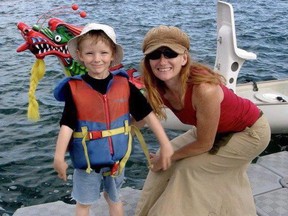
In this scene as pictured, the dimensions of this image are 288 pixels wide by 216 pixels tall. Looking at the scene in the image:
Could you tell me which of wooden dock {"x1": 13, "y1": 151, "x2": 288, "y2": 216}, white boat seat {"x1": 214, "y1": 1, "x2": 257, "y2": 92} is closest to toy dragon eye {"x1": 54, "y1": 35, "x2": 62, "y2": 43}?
white boat seat {"x1": 214, "y1": 1, "x2": 257, "y2": 92}

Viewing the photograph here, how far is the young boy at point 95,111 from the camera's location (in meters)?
2.56

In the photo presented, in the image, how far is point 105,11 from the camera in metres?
15.7

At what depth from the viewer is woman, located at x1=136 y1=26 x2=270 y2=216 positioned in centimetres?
Answer: 270

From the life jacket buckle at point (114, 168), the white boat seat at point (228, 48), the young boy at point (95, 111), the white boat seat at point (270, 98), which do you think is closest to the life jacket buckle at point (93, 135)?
the young boy at point (95, 111)

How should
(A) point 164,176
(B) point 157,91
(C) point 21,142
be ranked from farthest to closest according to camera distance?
(C) point 21,142, (A) point 164,176, (B) point 157,91

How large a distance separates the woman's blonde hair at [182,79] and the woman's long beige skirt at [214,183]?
16.0 inches

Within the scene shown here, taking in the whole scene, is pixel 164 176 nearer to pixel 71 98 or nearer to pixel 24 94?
pixel 71 98

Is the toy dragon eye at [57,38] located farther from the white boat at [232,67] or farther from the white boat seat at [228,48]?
the white boat seat at [228,48]

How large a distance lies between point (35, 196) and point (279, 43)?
8.83 metres

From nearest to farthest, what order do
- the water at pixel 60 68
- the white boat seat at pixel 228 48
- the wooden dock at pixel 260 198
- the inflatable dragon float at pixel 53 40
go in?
the wooden dock at pixel 260 198, the water at pixel 60 68, the inflatable dragon float at pixel 53 40, the white boat seat at pixel 228 48

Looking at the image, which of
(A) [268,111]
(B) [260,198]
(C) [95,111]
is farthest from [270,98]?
(C) [95,111]

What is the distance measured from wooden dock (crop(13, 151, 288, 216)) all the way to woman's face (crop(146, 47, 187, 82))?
1.25 meters

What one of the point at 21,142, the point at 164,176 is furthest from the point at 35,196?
the point at 164,176

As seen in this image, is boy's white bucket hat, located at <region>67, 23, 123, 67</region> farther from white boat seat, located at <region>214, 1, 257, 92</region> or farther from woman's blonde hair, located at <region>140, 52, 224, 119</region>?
white boat seat, located at <region>214, 1, 257, 92</region>
